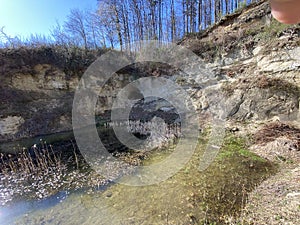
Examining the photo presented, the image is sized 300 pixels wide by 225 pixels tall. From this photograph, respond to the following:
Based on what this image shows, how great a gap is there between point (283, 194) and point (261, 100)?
423 cm

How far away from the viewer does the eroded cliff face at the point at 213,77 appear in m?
5.93

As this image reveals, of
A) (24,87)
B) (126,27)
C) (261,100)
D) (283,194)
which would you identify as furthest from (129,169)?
(126,27)

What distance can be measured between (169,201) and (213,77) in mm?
6725

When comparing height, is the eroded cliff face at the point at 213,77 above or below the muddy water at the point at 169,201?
above

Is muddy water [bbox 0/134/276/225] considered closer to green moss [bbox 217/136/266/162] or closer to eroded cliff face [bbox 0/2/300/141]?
green moss [bbox 217/136/266/162]

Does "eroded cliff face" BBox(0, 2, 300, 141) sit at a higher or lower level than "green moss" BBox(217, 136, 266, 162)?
higher

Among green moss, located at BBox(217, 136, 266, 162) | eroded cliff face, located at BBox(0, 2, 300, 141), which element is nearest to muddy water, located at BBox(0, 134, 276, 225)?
green moss, located at BBox(217, 136, 266, 162)

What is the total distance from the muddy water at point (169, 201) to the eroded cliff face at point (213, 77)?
10.2ft

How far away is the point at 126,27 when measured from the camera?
15.3m

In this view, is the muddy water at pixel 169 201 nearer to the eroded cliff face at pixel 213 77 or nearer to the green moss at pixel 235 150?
the green moss at pixel 235 150

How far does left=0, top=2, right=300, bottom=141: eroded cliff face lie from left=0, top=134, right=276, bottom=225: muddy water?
3.12m

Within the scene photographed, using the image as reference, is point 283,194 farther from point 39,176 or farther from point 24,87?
point 24,87

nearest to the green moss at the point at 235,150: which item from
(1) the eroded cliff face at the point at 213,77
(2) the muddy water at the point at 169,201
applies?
(2) the muddy water at the point at 169,201

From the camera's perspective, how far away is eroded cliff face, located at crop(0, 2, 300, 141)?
5.93 meters
